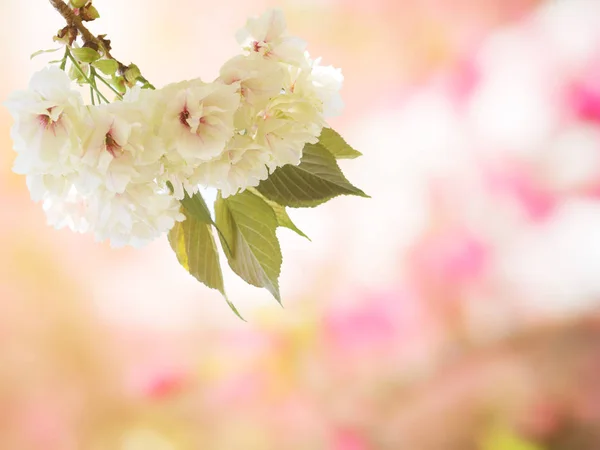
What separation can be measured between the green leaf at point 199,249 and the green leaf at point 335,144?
0.29ft

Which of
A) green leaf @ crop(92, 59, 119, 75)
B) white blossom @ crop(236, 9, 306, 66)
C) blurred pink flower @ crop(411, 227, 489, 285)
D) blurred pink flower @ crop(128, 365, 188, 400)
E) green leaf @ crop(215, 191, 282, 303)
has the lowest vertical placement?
green leaf @ crop(215, 191, 282, 303)

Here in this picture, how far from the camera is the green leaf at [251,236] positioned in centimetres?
41

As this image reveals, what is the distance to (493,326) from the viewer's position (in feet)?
5.03

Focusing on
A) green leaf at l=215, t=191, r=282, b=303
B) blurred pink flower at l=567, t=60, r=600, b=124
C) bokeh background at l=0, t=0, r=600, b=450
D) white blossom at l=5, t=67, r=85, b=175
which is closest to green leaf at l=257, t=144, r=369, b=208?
green leaf at l=215, t=191, r=282, b=303

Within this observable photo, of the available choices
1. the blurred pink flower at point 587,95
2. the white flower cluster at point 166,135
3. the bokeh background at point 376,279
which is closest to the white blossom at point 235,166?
the white flower cluster at point 166,135

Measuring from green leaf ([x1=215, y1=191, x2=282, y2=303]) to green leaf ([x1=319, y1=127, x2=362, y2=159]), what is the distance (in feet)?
0.18

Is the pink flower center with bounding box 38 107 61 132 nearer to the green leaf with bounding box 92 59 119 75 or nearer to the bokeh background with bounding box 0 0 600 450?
the green leaf with bounding box 92 59 119 75

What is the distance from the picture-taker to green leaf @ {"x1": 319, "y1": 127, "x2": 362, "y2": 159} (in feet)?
1.41

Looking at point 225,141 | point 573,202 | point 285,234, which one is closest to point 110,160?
point 225,141

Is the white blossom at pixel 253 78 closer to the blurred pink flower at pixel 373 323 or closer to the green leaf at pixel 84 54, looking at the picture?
the green leaf at pixel 84 54

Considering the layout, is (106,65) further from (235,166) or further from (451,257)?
(451,257)

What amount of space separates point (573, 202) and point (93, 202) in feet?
4.29

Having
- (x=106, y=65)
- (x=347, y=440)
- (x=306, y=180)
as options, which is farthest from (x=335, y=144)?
(x=347, y=440)

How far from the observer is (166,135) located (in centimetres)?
34
